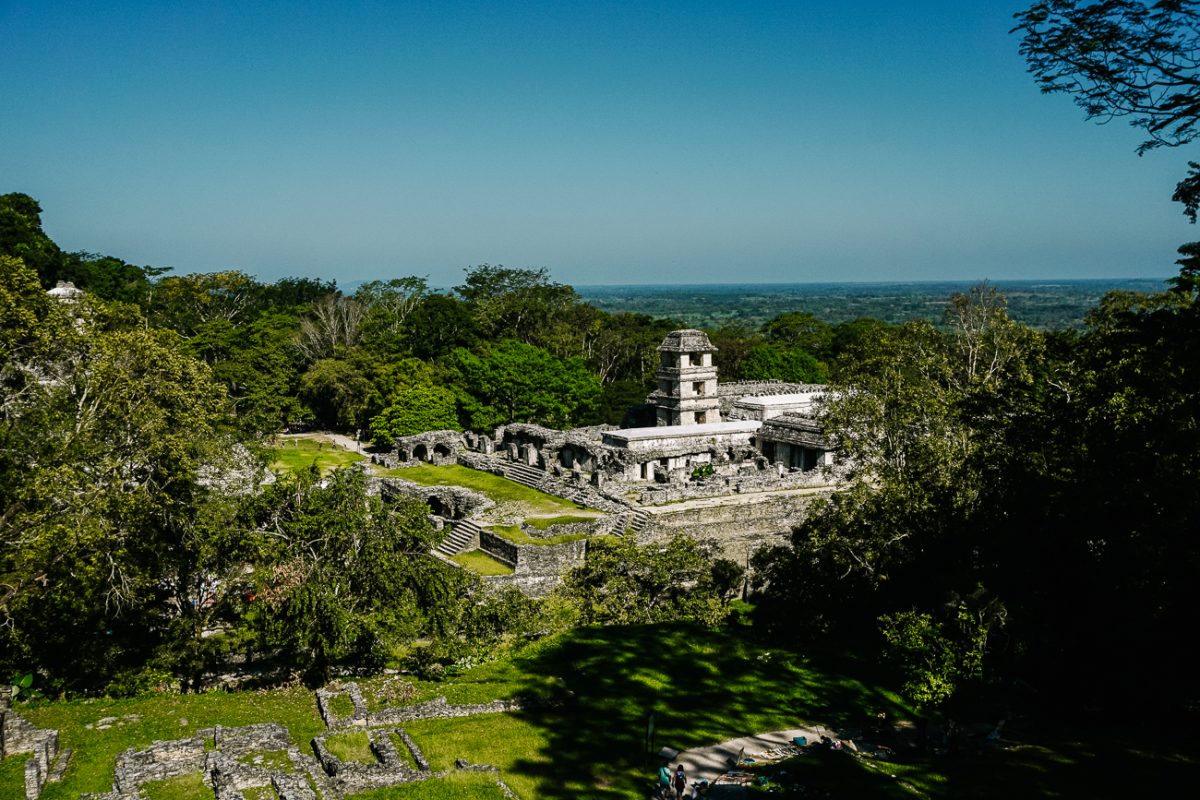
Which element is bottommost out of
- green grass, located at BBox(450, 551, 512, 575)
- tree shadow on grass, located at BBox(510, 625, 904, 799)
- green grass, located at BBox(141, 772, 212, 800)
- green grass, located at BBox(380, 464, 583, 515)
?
tree shadow on grass, located at BBox(510, 625, 904, 799)

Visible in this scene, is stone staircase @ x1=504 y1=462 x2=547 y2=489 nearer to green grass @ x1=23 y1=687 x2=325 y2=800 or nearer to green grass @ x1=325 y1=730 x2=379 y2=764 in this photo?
green grass @ x1=23 y1=687 x2=325 y2=800

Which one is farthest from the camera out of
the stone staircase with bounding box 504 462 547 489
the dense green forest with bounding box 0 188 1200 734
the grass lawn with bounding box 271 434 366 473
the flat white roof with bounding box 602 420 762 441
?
the flat white roof with bounding box 602 420 762 441

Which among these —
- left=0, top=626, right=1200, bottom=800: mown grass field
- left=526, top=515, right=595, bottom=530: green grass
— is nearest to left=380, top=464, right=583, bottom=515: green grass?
left=526, top=515, right=595, bottom=530: green grass

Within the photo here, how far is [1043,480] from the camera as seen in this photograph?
19.2 m

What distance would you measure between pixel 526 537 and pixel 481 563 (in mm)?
1775

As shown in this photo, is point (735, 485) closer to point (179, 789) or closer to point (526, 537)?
point (526, 537)

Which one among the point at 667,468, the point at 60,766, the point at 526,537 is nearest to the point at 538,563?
the point at 526,537

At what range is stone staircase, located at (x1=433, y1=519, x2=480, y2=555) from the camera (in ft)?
98.0

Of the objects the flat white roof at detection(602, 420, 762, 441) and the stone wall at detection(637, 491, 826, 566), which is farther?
the flat white roof at detection(602, 420, 762, 441)

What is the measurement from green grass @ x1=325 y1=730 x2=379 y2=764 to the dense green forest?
7.85ft

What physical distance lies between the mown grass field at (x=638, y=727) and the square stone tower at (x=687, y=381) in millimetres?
24611

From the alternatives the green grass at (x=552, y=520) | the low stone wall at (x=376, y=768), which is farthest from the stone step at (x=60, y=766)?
the green grass at (x=552, y=520)

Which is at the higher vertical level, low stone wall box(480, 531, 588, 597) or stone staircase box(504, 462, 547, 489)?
stone staircase box(504, 462, 547, 489)

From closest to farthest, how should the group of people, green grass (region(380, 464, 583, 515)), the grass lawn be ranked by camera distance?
the group of people < green grass (region(380, 464, 583, 515)) < the grass lawn
